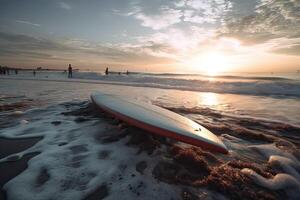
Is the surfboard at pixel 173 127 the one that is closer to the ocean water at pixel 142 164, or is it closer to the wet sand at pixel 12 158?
the ocean water at pixel 142 164

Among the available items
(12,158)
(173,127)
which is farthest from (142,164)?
(12,158)

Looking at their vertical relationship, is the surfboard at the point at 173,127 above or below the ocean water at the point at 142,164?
above

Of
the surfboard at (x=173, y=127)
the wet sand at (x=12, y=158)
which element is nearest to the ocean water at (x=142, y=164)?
the wet sand at (x=12, y=158)

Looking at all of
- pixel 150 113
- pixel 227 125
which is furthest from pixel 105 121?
pixel 227 125

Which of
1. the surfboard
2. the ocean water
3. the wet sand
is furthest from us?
the surfboard

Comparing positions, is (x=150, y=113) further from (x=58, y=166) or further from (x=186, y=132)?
(x=58, y=166)

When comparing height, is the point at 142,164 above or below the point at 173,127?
below

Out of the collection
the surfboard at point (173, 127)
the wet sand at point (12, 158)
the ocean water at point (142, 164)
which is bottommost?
the wet sand at point (12, 158)

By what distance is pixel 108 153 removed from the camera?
350 cm

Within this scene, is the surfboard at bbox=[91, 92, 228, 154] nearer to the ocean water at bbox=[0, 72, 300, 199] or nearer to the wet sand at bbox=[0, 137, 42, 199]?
the ocean water at bbox=[0, 72, 300, 199]

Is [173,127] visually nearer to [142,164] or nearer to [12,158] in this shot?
[142,164]

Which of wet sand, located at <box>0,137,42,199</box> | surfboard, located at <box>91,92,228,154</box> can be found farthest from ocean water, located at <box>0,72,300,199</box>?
surfboard, located at <box>91,92,228,154</box>

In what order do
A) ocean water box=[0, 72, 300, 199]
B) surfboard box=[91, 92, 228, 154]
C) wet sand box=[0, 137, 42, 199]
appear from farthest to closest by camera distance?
surfboard box=[91, 92, 228, 154], wet sand box=[0, 137, 42, 199], ocean water box=[0, 72, 300, 199]

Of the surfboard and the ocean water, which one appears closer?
the ocean water
